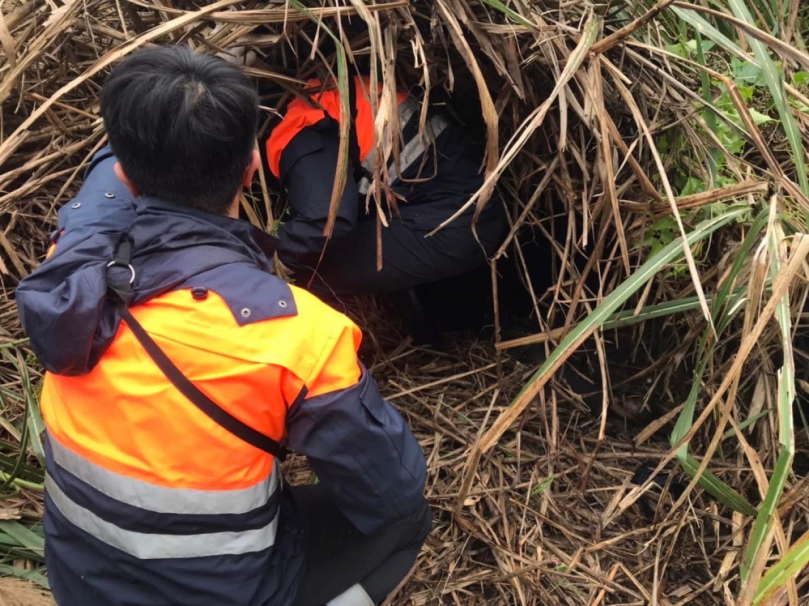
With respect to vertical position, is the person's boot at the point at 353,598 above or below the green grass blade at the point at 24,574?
below

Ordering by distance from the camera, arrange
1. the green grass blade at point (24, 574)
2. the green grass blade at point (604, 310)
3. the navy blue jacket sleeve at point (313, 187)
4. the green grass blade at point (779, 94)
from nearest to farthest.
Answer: the green grass blade at point (604, 310) → the green grass blade at point (779, 94) → the green grass blade at point (24, 574) → the navy blue jacket sleeve at point (313, 187)

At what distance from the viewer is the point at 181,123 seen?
0.93 meters

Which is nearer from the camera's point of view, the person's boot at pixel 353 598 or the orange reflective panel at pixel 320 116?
the person's boot at pixel 353 598

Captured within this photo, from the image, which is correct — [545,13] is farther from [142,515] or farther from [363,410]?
[142,515]

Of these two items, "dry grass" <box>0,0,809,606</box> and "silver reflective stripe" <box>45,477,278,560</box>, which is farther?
"dry grass" <box>0,0,809,606</box>

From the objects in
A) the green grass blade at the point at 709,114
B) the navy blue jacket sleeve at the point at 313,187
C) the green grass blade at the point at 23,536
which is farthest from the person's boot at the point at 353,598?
the green grass blade at the point at 709,114

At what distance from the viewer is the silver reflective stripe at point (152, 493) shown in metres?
0.96

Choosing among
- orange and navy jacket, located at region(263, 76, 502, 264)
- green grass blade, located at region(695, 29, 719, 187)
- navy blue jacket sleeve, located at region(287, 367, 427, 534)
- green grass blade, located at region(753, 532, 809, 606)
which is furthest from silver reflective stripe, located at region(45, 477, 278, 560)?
green grass blade, located at region(695, 29, 719, 187)

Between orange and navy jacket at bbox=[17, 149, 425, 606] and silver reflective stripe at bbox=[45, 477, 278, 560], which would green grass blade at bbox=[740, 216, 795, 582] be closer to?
orange and navy jacket at bbox=[17, 149, 425, 606]

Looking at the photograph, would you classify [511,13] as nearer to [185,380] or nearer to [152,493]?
[185,380]

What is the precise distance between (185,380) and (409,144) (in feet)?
3.70

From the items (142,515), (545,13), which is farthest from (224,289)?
(545,13)

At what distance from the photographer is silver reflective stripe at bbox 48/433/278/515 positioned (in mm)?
957

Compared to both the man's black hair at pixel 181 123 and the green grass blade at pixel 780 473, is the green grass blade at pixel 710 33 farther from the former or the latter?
the man's black hair at pixel 181 123
